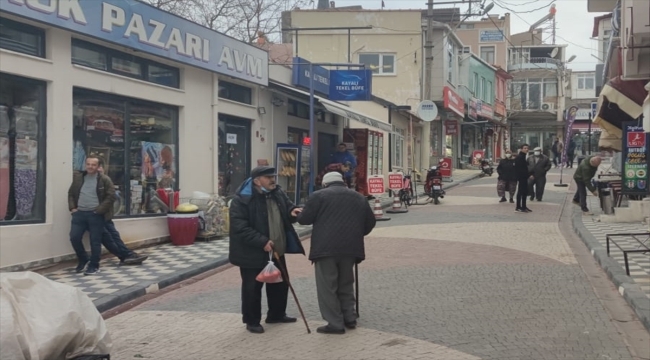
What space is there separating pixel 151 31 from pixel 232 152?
4258 mm

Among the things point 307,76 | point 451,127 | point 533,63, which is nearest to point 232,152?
point 307,76

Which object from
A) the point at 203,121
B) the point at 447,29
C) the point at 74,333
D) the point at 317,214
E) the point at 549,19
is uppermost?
the point at 549,19

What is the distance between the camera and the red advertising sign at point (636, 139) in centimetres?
1486

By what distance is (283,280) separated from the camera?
6.84 meters

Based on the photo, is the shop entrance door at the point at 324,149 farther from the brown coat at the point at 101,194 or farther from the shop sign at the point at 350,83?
the brown coat at the point at 101,194

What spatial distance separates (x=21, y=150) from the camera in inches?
376

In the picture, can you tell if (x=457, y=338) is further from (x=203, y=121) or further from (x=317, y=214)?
(x=203, y=121)

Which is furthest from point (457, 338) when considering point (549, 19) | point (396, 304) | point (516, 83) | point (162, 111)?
point (549, 19)

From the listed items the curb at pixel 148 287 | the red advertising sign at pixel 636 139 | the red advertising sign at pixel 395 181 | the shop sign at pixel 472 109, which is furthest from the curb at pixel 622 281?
the shop sign at pixel 472 109

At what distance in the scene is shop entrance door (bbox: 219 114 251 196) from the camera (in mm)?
14891

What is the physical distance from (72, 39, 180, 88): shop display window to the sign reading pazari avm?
0.37 metres

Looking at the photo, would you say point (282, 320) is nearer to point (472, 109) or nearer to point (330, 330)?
point (330, 330)

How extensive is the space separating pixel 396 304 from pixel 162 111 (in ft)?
22.8

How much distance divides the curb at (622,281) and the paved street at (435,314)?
12cm
